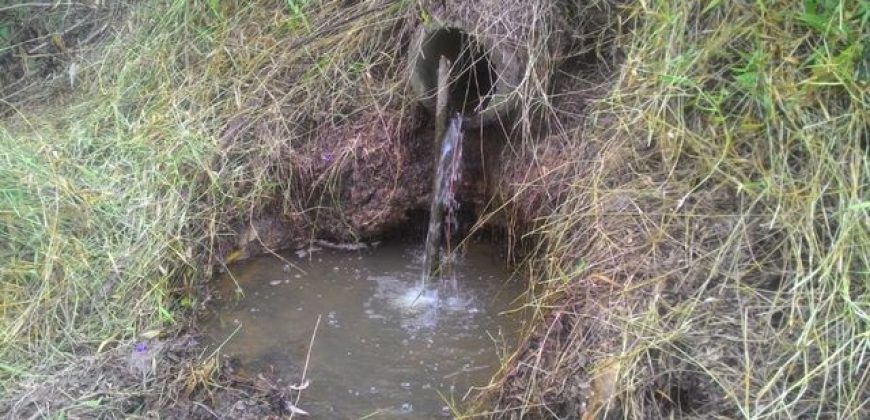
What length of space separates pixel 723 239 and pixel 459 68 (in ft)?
4.87

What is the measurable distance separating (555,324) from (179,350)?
1.27m

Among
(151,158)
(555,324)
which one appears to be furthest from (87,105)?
(555,324)

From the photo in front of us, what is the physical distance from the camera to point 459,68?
3.65 metres

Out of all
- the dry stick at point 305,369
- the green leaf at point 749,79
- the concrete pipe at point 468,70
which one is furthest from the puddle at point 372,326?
the green leaf at point 749,79

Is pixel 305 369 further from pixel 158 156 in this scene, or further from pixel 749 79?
pixel 749 79

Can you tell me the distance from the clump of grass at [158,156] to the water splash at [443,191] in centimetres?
30

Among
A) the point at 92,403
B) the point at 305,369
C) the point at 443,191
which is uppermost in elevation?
the point at 443,191

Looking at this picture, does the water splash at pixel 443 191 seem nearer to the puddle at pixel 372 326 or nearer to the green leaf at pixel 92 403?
the puddle at pixel 372 326

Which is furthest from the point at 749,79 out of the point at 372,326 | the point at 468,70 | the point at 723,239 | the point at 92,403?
the point at 92,403

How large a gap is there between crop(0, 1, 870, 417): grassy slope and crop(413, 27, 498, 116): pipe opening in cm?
21

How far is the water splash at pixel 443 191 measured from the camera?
11.7 feet

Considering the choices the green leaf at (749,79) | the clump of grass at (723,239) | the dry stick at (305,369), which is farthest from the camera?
the dry stick at (305,369)

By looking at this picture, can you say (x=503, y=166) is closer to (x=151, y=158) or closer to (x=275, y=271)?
(x=275, y=271)

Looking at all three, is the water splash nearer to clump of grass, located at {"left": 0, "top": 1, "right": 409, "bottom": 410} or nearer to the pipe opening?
the pipe opening
